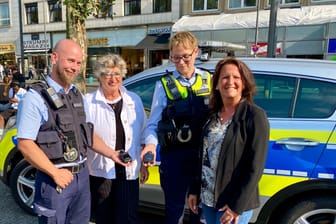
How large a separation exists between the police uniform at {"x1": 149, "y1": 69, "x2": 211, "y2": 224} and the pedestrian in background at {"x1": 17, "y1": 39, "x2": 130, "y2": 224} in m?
0.55

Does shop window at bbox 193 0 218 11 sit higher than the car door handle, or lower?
higher

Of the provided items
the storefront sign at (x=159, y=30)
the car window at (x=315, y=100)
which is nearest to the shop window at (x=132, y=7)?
the storefront sign at (x=159, y=30)

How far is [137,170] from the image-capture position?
7.72ft

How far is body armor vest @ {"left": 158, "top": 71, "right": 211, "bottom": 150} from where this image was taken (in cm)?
206

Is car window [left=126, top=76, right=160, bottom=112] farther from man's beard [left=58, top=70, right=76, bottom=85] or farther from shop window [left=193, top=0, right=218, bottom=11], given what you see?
shop window [left=193, top=0, right=218, bottom=11]

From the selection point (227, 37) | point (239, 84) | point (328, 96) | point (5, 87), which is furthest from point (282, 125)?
point (227, 37)

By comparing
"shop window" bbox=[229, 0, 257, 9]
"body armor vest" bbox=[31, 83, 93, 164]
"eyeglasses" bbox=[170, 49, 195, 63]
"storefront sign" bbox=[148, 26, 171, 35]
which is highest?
"shop window" bbox=[229, 0, 257, 9]

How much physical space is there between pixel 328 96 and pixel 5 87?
7496 mm

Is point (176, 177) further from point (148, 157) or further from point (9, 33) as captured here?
point (9, 33)

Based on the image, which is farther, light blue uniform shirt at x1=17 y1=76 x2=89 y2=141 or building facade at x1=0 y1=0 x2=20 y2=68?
building facade at x1=0 y1=0 x2=20 y2=68

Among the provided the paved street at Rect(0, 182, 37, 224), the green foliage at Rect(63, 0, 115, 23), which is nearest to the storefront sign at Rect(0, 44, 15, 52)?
the green foliage at Rect(63, 0, 115, 23)

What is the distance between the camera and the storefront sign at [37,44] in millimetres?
25689

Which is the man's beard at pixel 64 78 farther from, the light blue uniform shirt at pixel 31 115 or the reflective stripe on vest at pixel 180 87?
the reflective stripe on vest at pixel 180 87

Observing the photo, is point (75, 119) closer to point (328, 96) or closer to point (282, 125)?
point (282, 125)
